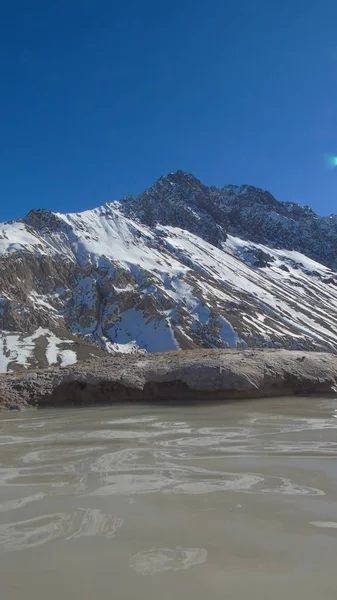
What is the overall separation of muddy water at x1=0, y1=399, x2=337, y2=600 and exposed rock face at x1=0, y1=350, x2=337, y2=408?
12.3 ft

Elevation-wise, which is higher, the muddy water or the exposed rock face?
the exposed rock face

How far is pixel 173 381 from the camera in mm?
10047

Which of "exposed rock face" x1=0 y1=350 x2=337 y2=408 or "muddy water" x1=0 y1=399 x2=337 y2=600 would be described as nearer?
"muddy water" x1=0 y1=399 x2=337 y2=600

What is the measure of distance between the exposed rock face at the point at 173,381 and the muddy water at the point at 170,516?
147 inches

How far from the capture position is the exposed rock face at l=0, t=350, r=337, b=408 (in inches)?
386

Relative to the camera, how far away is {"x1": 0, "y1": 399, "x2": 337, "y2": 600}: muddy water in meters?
2.35

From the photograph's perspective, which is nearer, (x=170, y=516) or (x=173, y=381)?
(x=170, y=516)

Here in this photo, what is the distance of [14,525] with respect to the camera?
3.04 meters

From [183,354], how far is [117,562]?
8.92 metres

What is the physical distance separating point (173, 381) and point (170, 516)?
6.91m

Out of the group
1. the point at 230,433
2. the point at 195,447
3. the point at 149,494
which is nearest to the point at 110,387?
the point at 230,433

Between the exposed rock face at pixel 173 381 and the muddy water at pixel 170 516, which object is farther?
the exposed rock face at pixel 173 381

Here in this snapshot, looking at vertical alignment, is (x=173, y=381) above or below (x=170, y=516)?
above

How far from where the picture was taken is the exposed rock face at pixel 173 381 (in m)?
9.80
